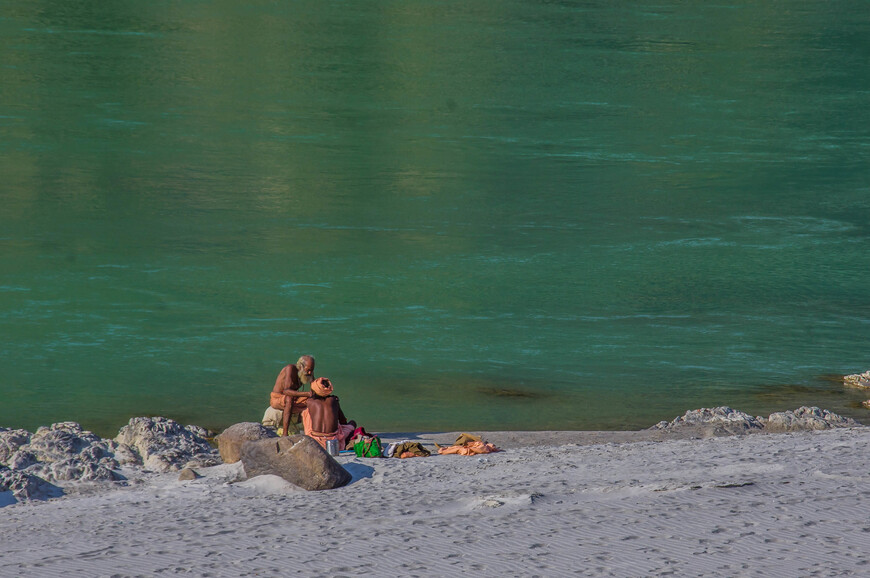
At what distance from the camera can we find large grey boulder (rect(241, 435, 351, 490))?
8336 millimetres

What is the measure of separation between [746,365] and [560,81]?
64.3 ft

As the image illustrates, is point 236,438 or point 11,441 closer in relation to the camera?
point 236,438

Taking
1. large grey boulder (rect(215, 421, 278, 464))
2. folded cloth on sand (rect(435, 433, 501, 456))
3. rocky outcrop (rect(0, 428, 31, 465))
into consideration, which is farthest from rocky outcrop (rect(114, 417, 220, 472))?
folded cloth on sand (rect(435, 433, 501, 456))

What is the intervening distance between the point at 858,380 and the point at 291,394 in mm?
6256

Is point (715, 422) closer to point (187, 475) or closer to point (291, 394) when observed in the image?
point (291, 394)

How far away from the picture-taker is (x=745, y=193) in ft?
77.7

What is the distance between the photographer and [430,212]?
22.0 metres

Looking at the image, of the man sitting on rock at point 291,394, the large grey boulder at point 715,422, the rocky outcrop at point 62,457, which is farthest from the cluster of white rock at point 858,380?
the rocky outcrop at point 62,457

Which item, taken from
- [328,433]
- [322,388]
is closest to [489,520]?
[328,433]

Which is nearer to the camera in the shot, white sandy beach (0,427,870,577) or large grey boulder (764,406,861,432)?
white sandy beach (0,427,870,577)

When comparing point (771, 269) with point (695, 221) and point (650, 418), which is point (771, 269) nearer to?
point (695, 221)

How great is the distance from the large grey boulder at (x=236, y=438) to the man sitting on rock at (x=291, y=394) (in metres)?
0.46

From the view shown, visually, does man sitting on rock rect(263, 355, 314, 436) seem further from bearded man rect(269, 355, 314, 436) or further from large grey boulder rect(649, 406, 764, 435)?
large grey boulder rect(649, 406, 764, 435)

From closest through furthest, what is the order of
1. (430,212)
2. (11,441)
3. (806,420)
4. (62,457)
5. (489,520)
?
(489,520) < (62,457) < (11,441) < (806,420) < (430,212)
